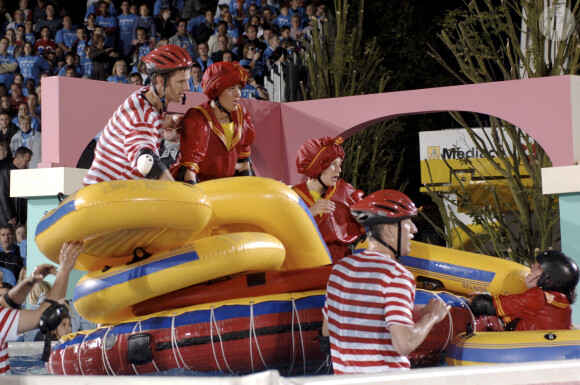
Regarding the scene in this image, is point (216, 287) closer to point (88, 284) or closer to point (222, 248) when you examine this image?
point (222, 248)

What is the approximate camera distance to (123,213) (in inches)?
149

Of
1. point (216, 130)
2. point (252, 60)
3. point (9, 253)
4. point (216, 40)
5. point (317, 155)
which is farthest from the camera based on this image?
point (216, 40)

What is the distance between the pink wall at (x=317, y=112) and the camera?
581 centimetres

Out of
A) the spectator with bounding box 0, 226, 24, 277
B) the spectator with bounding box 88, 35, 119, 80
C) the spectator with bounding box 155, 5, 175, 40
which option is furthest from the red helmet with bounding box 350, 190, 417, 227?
the spectator with bounding box 155, 5, 175, 40

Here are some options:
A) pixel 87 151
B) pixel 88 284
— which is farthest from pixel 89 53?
pixel 88 284

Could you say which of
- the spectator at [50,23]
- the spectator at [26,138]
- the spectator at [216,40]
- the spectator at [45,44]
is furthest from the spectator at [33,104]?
the spectator at [216,40]

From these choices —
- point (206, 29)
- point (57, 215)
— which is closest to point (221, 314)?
point (57, 215)

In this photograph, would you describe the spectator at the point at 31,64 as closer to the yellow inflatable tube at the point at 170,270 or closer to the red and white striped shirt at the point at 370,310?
the yellow inflatable tube at the point at 170,270

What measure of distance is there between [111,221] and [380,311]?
4.91 feet

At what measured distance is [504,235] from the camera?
7727 millimetres

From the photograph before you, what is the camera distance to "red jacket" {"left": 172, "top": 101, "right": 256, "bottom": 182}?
452cm

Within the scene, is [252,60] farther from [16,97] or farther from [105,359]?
[105,359]

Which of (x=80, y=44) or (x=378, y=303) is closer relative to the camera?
(x=378, y=303)

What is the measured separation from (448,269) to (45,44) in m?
7.23
